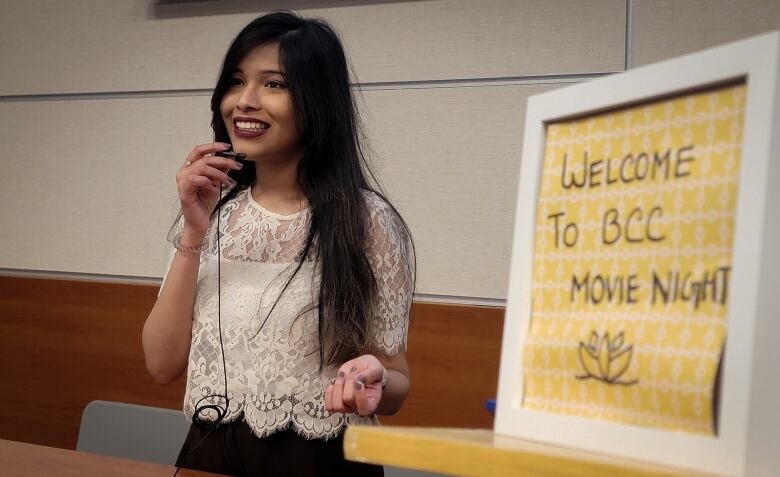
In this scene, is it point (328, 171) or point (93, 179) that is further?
point (93, 179)

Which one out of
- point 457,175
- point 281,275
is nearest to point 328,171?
point 281,275

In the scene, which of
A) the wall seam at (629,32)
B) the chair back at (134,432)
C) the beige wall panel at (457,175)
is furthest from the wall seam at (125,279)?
the wall seam at (629,32)

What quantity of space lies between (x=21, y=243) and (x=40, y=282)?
0.46 feet

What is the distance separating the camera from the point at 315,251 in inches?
53.8

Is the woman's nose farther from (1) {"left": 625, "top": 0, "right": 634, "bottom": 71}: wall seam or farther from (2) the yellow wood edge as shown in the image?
(1) {"left": 625, "top": 0, "right": 634, "bottom": 71}: wall seam

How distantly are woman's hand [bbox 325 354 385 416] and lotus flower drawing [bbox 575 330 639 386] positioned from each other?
41 cm

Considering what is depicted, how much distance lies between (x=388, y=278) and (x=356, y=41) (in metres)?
1.08

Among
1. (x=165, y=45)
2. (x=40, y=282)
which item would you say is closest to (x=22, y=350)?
(x=40, y=282)

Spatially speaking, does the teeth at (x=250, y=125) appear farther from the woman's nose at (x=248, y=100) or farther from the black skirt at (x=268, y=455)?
the black skirt at (x=268, y=455)

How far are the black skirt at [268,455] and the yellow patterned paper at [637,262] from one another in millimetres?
739

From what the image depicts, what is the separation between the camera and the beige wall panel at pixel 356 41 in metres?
2.09

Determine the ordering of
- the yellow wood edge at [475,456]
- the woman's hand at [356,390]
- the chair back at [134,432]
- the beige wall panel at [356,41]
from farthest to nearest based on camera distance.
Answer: the beige wall panel at [356,41] < the chair back at [134,432] < the woman's hand at [356,390] < the yellow wood edge at [475,456]

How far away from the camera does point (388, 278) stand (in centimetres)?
138

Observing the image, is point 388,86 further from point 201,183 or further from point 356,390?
point 356,390
